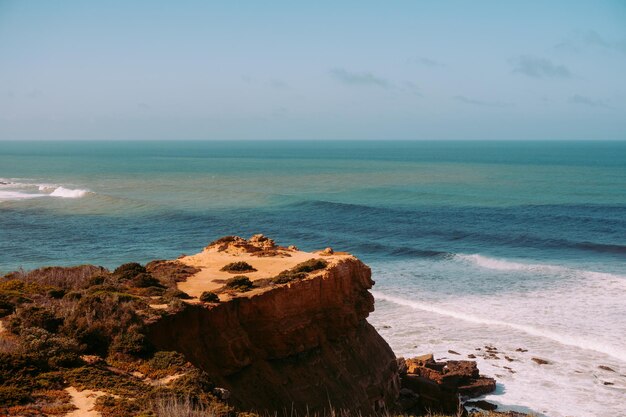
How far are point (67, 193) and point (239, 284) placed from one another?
75.4m

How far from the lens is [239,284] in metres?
23.0

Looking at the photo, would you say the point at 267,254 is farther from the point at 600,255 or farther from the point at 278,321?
the point at 600,255

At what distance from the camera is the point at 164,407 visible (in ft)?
43.2

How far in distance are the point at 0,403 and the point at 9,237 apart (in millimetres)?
47643

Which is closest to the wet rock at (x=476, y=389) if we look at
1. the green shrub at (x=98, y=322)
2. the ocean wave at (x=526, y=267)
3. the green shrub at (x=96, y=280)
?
the green shrub at (x=98, y=322)

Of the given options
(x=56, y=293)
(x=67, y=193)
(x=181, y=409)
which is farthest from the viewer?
(x=67, y=193)

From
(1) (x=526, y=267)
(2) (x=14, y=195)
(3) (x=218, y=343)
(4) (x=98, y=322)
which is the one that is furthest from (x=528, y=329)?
(2) (x=14, y=195)

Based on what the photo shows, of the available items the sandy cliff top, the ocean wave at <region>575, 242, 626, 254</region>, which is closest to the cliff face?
the sandy cliff top

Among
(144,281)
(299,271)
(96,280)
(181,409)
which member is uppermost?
(299,271)

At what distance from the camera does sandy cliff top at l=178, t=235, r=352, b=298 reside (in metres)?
24.3

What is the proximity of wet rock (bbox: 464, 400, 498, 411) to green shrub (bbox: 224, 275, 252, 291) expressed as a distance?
11514 millimetres

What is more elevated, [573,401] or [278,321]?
[278,321]

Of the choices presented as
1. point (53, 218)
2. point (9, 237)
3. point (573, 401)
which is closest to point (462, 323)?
point (573, 401)

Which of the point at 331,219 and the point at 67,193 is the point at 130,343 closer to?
the point at 331,219
